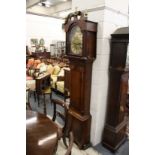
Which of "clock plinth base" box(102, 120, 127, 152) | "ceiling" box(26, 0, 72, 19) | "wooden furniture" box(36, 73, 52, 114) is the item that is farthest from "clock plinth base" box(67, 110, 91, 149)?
"ceiling" box(26, 0, 72, 19)

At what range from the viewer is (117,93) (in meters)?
2.39

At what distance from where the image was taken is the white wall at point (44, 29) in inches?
294

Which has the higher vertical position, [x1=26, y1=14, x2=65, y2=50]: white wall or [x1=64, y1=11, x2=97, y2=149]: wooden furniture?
[x1=26, y1=14, x2=65, y2=50]: white wall

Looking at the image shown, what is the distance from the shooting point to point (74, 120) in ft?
8.46

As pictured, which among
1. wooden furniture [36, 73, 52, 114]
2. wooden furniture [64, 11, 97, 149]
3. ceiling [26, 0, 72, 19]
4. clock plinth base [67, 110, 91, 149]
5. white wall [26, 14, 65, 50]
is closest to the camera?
wooden furniture [64, 11, 97, 149]

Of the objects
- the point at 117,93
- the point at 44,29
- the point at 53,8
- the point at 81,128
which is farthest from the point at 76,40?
the point at 53,8

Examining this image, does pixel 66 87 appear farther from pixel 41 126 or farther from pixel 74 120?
pixel 41 126

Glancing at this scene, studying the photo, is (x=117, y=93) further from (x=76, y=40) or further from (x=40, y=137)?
(x=40, y=137)

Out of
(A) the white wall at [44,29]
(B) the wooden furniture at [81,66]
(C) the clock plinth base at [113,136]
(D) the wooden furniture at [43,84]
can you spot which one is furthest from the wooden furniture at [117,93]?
(A) the white wall at [44,29]

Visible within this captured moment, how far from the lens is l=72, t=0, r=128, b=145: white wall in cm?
223

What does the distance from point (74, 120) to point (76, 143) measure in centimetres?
36

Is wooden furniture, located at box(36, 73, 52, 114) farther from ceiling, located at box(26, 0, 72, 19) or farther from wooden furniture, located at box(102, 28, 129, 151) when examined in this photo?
ceiling, located at box(26, 0, 72, 19)
